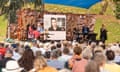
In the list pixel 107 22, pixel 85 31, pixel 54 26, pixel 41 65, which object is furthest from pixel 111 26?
pixel 41 65

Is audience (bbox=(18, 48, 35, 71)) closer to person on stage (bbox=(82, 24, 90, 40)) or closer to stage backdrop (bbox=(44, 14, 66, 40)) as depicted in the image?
person on stage (bbox=(82, 24, 90, 40))

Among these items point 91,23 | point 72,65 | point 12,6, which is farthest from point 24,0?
point 72,65

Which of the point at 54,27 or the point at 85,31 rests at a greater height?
the point at 54,27

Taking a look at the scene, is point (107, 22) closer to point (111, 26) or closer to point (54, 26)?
point (111, 26)

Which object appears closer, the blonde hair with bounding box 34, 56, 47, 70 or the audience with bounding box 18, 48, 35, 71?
the blonde hair with bounding box 34, 56, 47, 70

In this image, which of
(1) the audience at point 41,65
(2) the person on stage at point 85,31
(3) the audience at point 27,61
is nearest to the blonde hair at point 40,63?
(1) the audience at point 41,65

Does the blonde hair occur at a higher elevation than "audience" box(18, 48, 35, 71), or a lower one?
higher

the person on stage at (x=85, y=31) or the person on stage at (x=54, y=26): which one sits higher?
the person on stage at (x=54, y=26)

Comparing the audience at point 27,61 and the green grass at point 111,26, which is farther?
the green grass at point 111,26

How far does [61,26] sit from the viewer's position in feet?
100

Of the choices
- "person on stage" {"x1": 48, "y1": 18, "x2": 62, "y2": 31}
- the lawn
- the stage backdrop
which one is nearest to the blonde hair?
the stage backdrop

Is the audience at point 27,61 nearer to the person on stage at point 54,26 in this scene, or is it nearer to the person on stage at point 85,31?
the person on stage at point 85,31

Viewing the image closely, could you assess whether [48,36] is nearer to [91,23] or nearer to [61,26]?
[61,26]

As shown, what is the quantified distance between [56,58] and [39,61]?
3214 mm
